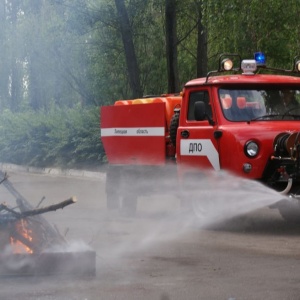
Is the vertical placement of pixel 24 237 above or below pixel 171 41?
below

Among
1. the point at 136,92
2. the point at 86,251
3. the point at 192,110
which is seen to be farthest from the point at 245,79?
the point at 136,92

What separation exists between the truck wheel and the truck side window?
7.32 feet

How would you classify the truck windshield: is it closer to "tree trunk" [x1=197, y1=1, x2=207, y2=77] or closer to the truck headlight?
the truck headlight

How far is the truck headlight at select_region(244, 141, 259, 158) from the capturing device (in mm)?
11891

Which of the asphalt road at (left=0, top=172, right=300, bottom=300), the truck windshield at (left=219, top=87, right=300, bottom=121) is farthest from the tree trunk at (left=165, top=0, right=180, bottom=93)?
the truck windshield at (left=219, top=87, right=300, bottom=121)

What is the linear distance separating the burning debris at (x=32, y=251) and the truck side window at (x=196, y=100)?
4349 millimetres

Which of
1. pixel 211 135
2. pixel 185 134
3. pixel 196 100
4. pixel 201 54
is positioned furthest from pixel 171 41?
pixel 211 135

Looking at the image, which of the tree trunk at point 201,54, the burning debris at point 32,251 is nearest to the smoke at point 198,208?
the burning debris at point 32,251

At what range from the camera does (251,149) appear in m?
11.9

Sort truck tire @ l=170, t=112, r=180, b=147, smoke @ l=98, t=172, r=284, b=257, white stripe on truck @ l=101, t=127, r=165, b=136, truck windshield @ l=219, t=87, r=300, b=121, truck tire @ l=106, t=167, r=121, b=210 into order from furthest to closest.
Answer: truck tire @ l=106, t=167, r=121, b=210, white stripe on truck @ l=101, t=127, r=165, b=136, truck tire @ l=170, t=112, r=180, b=147, truck windshield @ l=219, t=87, r=300, b=121, smoke @ l=98, t=172, r=284, b=257

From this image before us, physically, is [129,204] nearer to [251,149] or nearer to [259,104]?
[259,104]

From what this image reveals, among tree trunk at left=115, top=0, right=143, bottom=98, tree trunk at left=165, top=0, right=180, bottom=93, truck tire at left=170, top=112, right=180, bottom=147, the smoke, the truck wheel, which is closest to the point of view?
the smoke

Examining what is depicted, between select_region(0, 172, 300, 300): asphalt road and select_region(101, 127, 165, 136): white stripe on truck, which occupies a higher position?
select_region(101, 127, 165, 136): white stripe on truck

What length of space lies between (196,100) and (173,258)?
3675 mm
